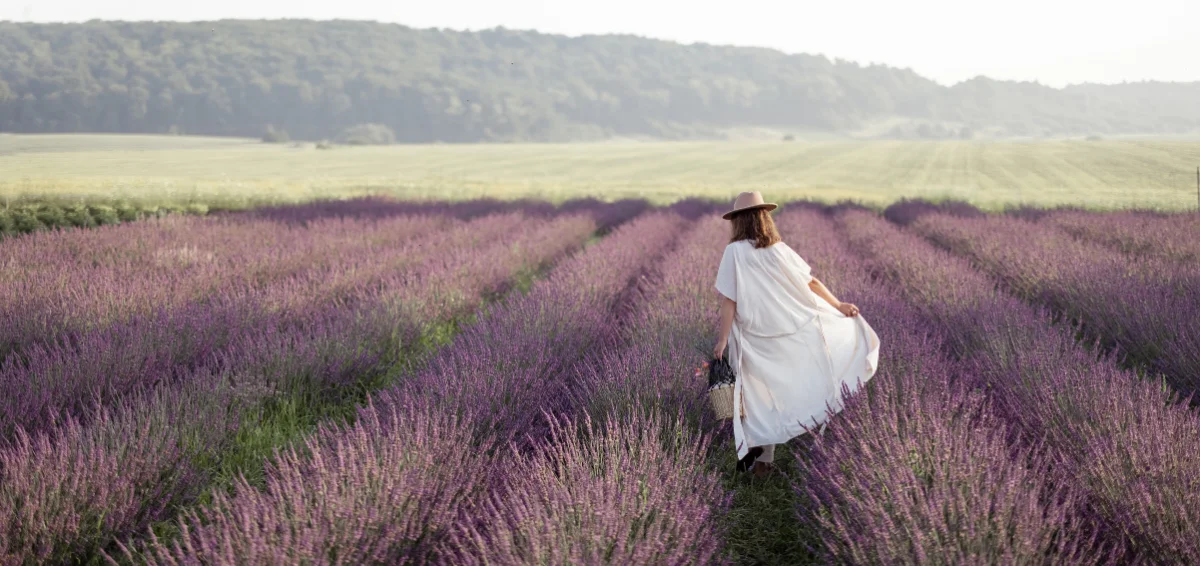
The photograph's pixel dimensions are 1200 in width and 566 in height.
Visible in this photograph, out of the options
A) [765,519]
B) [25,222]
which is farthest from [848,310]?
[25,222]

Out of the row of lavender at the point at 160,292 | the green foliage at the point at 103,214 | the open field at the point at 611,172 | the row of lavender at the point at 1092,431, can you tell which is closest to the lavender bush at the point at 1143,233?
the row of lavender at the point at 1092,431

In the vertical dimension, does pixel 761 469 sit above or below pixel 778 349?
below

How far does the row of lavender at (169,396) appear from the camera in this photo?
2221 millimetres

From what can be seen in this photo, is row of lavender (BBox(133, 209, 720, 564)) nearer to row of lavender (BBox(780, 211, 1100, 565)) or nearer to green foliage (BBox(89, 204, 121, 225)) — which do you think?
row of lavender (BBox(780, 211, 1100, 565))

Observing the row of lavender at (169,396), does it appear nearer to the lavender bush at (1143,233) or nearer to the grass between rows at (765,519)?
the grass between rows at (765,519)

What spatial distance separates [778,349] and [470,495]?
141 cm

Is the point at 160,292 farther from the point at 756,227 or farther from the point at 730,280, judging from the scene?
the point at 756,227

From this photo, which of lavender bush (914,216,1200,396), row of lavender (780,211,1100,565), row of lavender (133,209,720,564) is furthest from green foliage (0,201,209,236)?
lavender bush (914,216,1200,396)

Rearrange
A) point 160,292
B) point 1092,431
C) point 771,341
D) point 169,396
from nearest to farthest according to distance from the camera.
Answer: point 1092,431
point 771,341
point 169,396
point 160,292

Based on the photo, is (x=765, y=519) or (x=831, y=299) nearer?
(x=765, y=519)

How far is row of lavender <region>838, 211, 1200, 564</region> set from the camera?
1974 millimetres

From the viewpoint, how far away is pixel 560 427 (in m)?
2.51

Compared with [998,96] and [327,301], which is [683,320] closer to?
[327,301]

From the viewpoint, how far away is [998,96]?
191125 millimetres
